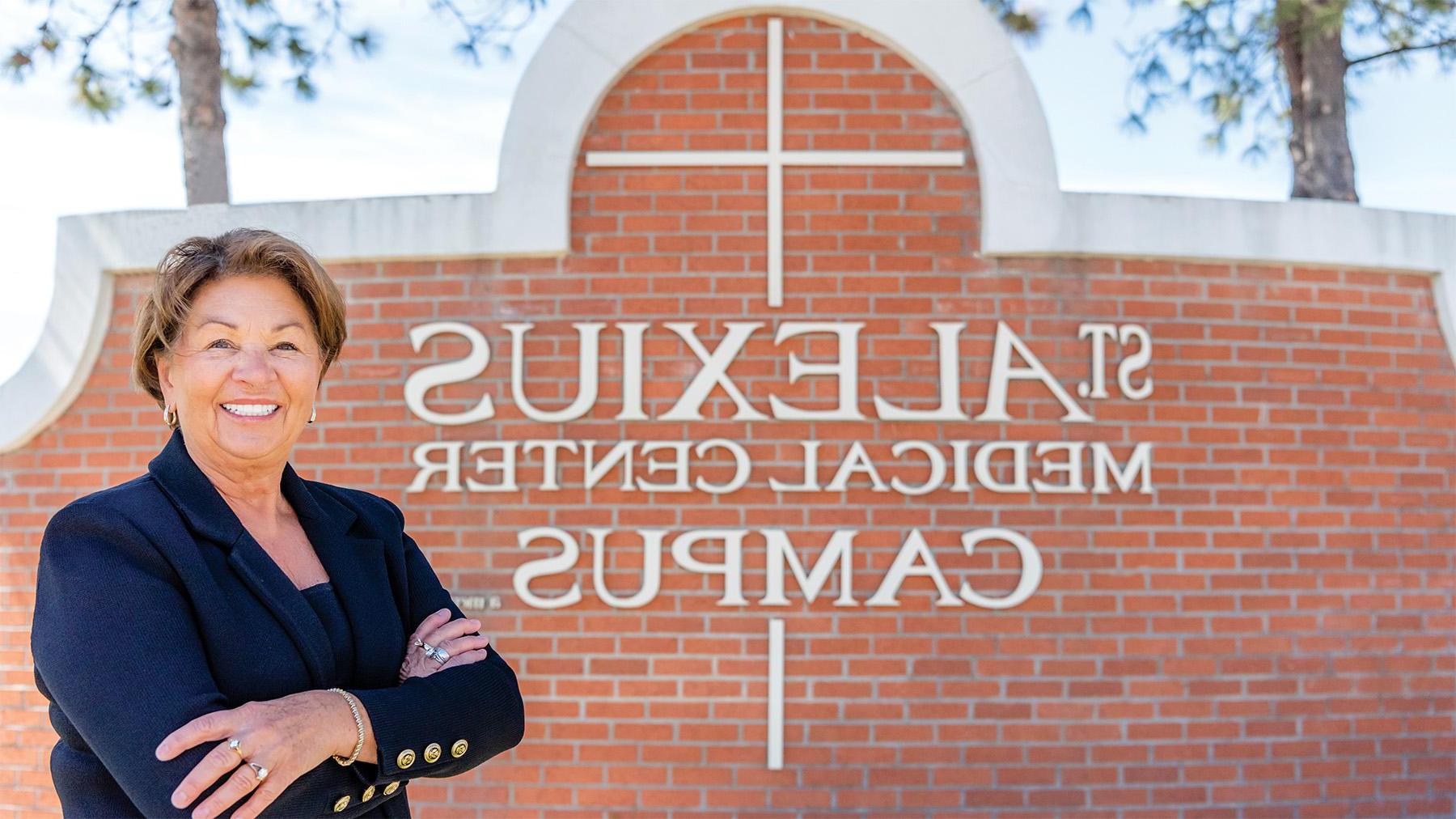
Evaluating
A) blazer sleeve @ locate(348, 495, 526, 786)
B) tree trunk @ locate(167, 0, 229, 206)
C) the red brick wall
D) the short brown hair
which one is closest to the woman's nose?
the short brown hair

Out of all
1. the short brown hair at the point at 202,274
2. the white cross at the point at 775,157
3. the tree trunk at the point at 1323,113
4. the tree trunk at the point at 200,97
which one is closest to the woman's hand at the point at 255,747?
the short brown hair at the point at 202,274

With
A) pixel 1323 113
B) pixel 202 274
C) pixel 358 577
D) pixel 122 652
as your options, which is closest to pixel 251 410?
pixel 202 274

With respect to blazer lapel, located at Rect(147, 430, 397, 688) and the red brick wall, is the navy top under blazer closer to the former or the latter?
blazer lapel, located at Rect(147, 430, 397, 688)

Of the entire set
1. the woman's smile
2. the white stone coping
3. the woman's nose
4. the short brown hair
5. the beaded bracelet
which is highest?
the white stone coping

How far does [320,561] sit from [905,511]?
2.47 metres

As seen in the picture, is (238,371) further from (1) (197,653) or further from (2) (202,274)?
(1) (197,653)

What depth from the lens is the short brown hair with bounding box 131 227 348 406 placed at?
1771mm

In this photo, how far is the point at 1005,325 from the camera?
4.06 m

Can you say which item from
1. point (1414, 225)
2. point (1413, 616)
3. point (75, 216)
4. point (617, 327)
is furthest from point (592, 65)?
point (1413, 616)

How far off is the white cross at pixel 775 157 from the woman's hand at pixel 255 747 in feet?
9.07

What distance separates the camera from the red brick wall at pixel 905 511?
3965 millimetres

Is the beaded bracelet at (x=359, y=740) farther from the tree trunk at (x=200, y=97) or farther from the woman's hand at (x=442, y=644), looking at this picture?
the tree trunk at (x=200, y=97)

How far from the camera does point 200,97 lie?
22.0 feet

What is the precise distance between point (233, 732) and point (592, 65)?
309cm
